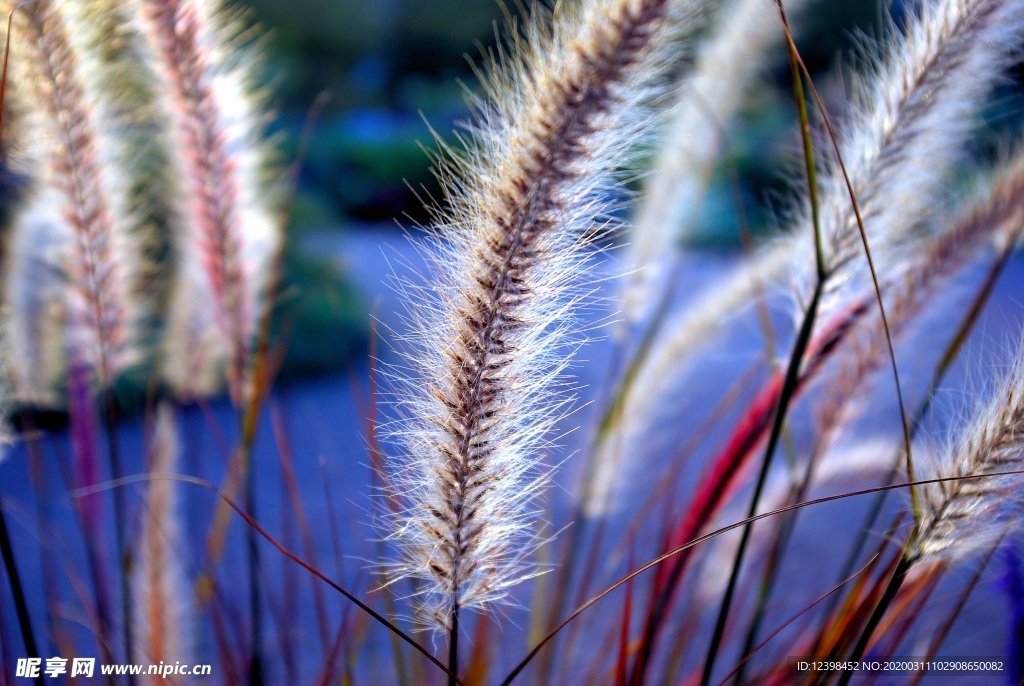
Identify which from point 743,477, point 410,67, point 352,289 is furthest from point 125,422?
point 410,67

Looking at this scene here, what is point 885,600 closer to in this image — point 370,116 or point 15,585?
point 15,585

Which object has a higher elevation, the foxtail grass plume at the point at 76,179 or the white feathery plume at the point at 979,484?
the foxtail grass plume at the point at 76,179

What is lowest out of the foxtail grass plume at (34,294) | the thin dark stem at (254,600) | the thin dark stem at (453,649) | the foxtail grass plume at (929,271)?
the thin dark stem at (254,600)

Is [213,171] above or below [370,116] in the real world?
below

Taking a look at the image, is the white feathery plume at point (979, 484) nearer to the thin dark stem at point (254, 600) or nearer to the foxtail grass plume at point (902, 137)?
the foxtail grass plume at point (902, 137)

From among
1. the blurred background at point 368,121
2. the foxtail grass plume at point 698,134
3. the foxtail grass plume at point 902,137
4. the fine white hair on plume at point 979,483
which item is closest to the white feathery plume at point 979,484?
the fine white hair on plume at point 979,483

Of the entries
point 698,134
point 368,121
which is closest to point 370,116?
point 368,121
